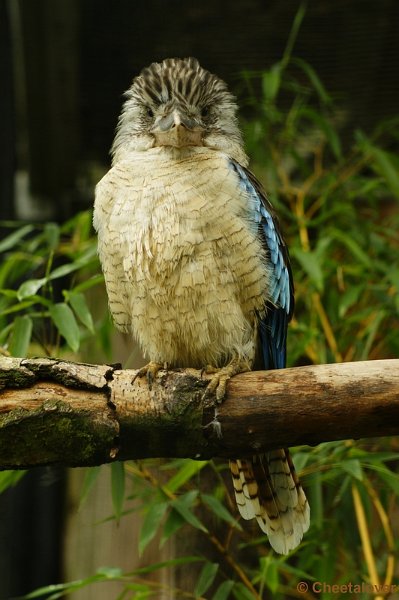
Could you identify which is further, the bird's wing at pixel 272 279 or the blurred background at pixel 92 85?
the blurred background at pixel 92 85

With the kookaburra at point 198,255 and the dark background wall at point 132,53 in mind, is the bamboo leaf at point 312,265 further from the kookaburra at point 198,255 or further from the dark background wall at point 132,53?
the dark background wall at point 132,53

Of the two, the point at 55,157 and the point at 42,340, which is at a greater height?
the point at 55,157

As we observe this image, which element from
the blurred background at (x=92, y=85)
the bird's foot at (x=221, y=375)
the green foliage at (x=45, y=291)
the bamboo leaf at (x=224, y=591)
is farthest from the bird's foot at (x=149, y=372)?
the blurred background at (x=92, y=85)

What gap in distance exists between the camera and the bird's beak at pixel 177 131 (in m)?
2.37

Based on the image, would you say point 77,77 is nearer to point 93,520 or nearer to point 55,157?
point 55,157

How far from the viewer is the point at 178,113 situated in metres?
2.39

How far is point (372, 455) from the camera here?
2510mm

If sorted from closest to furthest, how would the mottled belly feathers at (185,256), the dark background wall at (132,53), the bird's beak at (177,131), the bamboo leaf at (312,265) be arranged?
the mottled belly feathers at (185,256) < the bird's beak at (177,131) < the bamboo leaf at (312,265) < the dark background wall at (132,53)

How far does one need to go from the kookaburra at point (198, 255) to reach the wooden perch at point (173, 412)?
0.96 feet

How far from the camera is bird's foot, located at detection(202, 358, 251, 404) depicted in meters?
1.95

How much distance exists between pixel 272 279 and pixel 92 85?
149 cm

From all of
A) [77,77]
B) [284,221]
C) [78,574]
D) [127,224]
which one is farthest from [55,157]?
[78,574]

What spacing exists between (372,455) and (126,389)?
0.92m

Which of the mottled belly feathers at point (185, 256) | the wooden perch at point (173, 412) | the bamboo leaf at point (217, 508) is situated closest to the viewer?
the wooden perch at point (173, 412)
